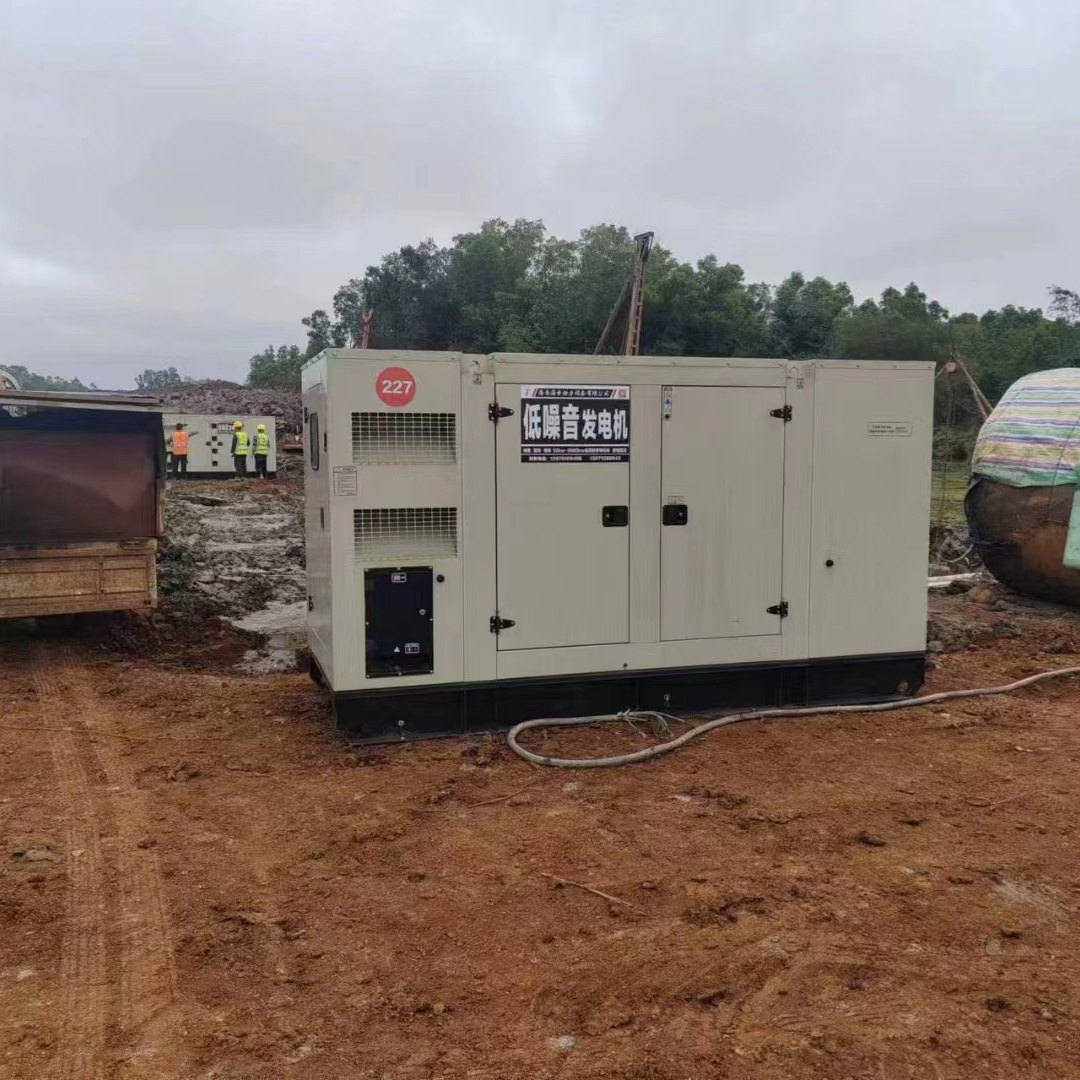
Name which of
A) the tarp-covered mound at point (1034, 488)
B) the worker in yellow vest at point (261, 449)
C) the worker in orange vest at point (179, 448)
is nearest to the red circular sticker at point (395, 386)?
the tarp-covered mound at point (1034, 488)

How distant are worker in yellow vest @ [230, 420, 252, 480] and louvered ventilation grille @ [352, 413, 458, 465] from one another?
71.9 feet

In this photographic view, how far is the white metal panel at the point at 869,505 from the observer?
245 inches

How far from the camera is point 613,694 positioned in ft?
19.8

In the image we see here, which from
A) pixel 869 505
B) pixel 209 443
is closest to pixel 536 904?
pixel 869 505

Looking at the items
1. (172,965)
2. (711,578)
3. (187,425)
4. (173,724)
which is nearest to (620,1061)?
(172,965)

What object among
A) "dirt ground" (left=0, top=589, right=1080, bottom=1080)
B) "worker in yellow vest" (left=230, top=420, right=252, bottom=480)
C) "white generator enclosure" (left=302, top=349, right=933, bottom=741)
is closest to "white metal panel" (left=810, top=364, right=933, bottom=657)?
"white generator enclosure" (left=302, top=349, right=933, bottom=741)

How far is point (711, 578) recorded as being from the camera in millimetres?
6055

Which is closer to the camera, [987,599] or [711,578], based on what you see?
[711,578]

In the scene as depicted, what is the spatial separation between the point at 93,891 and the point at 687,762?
2.95 meters

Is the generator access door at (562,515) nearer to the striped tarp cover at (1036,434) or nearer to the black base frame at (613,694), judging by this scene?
the black base frame at (613,694)

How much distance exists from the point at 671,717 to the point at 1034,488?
19.0 feet

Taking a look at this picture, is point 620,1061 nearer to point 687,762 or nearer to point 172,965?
point 172,965

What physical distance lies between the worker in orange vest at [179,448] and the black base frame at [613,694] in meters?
20.5

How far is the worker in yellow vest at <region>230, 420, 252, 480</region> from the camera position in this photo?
1035 inches
